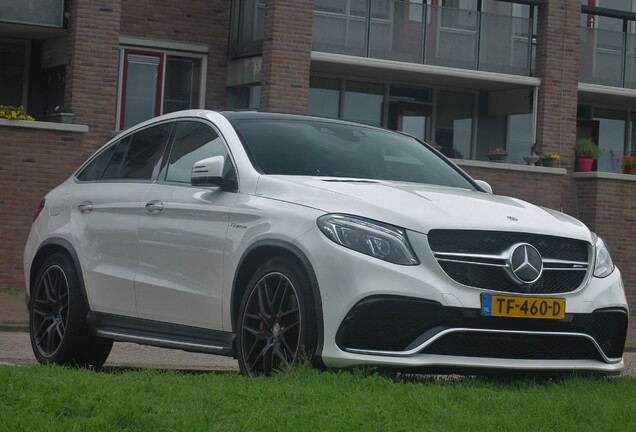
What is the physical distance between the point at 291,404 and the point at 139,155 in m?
3.82

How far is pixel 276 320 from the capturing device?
23.9 ft

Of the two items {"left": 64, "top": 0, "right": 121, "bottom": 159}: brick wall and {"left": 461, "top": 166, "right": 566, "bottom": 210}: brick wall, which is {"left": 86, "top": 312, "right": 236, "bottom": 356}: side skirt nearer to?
{"left": 64, "top": 0, "right": 121, "bottom": 159}: brick wall

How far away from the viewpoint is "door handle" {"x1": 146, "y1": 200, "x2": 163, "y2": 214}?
852 cm

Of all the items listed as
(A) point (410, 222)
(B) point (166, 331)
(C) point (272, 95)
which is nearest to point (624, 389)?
(A) point (410, 222)

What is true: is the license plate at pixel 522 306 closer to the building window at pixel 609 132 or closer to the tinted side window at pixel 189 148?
the tinted side window at pixel 189 148

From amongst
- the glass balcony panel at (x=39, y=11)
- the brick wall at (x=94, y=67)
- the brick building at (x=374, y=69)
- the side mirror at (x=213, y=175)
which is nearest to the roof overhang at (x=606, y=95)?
the brick building at (x=374, y=69)

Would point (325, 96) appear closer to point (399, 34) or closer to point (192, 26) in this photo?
point (399, 34)

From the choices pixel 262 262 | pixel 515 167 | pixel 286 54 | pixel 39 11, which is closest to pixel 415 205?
pixel 262 262

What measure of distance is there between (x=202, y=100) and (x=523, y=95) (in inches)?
280

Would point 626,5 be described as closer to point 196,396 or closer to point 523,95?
point 523,95

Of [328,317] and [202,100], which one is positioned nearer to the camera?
[328,317]

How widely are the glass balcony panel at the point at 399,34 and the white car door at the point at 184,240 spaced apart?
18.1 meters

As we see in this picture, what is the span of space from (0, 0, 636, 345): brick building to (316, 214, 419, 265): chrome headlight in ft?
51.4

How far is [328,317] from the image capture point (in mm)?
6938
